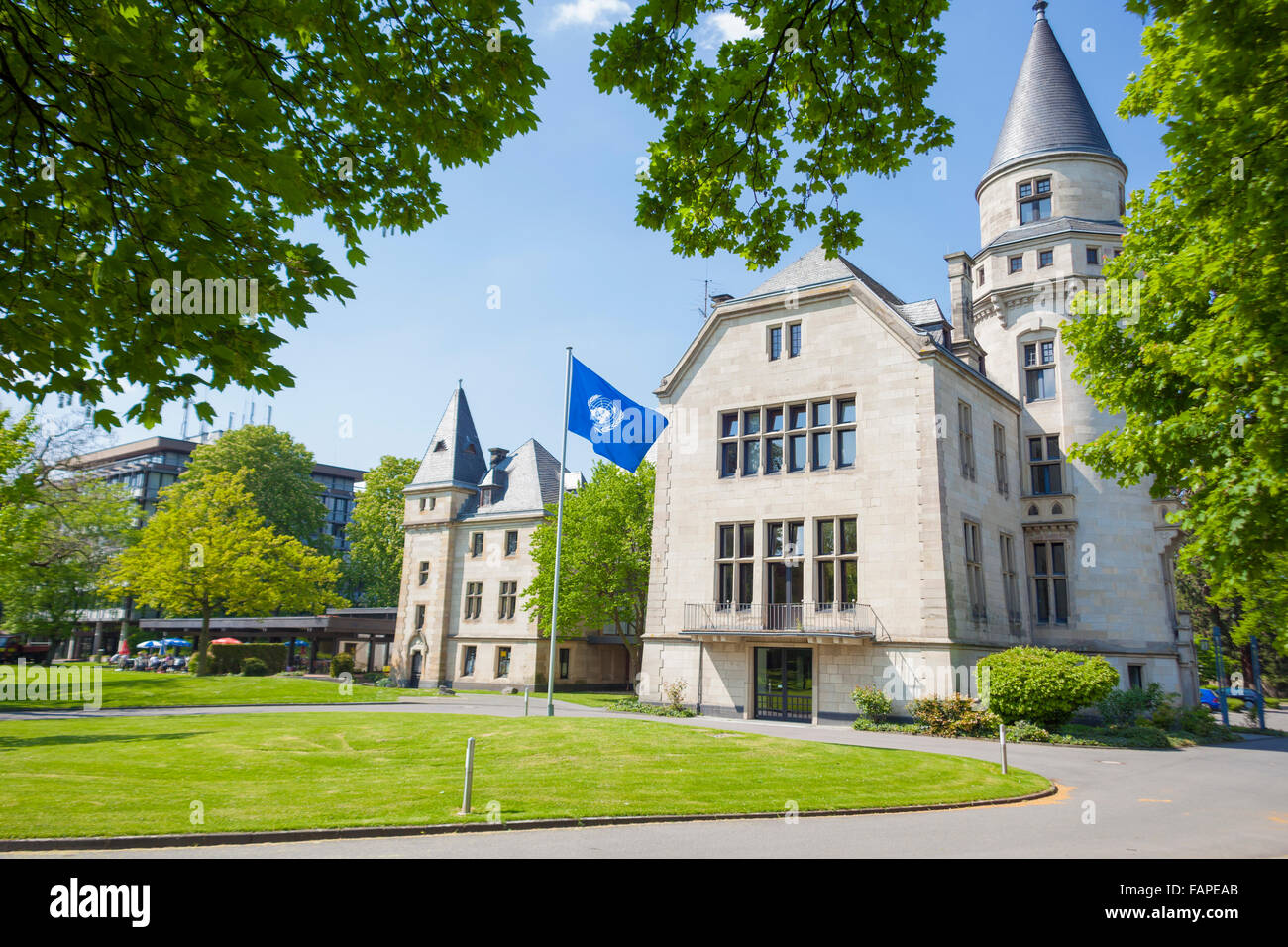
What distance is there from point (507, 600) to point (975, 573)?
29.7 meters

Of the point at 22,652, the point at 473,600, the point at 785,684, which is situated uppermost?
the point at 473,600

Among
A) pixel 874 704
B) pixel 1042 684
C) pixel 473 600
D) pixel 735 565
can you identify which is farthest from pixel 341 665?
pixel 1042 684

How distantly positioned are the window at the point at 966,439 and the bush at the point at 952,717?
8218mm

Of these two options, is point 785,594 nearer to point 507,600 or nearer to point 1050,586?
point 1050,586

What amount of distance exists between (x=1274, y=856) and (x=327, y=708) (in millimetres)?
27295

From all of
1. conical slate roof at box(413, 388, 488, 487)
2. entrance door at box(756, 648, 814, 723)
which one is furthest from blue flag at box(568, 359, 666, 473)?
conical slate roof at box(413, 388, 488, 487)

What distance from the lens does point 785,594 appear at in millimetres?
28234

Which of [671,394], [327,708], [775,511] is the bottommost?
[327,708]

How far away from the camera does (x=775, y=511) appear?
2886 cm

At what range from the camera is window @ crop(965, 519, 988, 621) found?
89.1 feet
